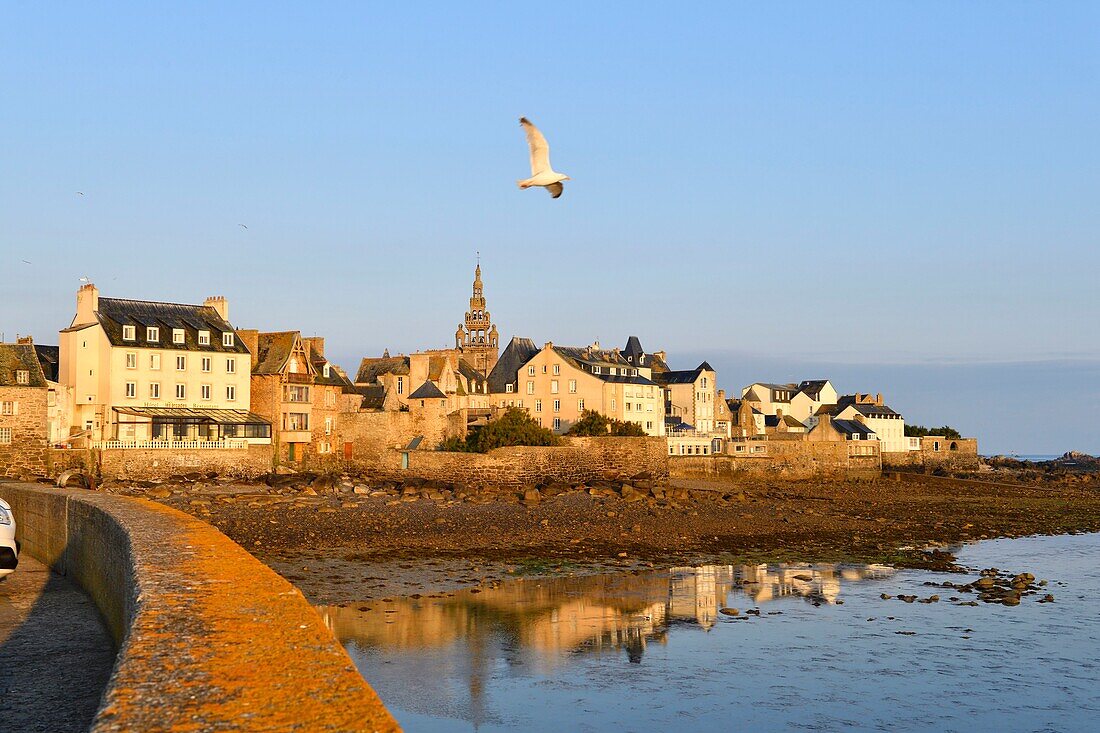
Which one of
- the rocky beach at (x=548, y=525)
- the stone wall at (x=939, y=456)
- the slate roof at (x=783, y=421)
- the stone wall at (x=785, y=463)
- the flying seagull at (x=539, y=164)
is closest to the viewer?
the flying seagull at (x=539, y=164)

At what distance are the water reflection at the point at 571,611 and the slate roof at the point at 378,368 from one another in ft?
197

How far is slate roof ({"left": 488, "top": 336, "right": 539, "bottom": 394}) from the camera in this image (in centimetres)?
8525

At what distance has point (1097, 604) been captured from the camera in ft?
84.4

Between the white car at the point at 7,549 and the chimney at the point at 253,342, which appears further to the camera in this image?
the chimney at the point at 253,342

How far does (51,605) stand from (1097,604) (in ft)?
77.8

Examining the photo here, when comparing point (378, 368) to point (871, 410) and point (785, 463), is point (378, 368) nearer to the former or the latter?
point (785, 463)

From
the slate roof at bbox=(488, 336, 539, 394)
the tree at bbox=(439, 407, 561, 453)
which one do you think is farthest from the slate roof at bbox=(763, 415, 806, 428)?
the tree at bbox=(439, 407, 561, 453)

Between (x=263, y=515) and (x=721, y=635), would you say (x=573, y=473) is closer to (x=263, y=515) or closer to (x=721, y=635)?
(x=263, y=515)

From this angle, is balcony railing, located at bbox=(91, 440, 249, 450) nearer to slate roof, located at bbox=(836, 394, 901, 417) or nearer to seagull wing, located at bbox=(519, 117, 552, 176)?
seagull wing, located at bbox=(519, 117, 552, 176)

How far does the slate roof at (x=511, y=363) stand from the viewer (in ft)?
280

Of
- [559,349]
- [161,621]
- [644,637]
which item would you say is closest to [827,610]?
[644,637]

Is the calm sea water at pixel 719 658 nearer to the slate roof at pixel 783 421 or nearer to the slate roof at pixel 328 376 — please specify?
the slate roof at pixel 328 376

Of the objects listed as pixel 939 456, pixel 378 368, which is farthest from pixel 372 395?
pixel 939 456

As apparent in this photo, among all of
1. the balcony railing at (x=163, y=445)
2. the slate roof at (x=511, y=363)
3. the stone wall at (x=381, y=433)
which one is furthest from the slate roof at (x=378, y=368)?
→ the balcony railing at (x=163, y=445)
